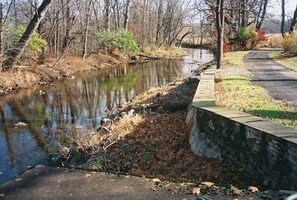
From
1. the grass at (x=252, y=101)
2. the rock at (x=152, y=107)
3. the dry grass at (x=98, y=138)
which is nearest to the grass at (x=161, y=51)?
the grass at (x=252, y=101)

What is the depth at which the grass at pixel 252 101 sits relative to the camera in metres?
7.91

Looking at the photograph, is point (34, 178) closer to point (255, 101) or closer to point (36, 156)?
point (36, 156)

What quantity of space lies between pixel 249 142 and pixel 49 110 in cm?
1068

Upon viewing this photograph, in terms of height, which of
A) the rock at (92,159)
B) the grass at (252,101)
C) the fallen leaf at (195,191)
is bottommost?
the rock at (92,159)

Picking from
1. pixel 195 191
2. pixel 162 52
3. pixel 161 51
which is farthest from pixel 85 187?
pixel 161 51

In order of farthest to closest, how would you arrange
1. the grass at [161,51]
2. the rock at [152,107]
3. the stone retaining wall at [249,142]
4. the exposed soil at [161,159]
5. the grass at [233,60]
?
the grass at [161,51] < the grass at [233,60] < the rock at [152,107] < the exposed soil at [161,159] < the stone retaining wall at [249,142]

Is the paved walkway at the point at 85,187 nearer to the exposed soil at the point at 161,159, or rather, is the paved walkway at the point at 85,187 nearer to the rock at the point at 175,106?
the exposed soil at the point at 161,159

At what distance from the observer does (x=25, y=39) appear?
1984 cm

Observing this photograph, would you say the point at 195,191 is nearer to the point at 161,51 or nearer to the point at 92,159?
the point at 92,159

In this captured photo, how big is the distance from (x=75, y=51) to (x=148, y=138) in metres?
27.8

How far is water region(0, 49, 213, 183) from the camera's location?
29.9ft

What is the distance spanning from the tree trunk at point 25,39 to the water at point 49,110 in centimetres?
224

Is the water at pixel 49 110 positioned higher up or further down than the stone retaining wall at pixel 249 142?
further down

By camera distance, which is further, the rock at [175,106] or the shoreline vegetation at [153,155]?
the rock at [175,106]
